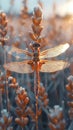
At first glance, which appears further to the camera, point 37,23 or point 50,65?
point 50,65

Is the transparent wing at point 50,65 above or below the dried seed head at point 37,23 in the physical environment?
below

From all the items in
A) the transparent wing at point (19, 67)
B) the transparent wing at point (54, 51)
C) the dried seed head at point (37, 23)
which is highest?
the dried seed head at point (37, 23)

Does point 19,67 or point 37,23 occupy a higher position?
point 37,23

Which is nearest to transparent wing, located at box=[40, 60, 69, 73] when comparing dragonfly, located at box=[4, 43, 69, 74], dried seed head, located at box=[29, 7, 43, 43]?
dragonfly, located at box=[4, 43, 69, 74]

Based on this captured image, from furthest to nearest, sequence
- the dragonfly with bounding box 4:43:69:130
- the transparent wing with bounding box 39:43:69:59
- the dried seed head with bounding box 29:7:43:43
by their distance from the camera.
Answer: the transparent wing with bounding box 39:43:69:59 → the dragonfly with bounding box 4:43:69:130 → the dried seed head with bounding box 29:7:43:43

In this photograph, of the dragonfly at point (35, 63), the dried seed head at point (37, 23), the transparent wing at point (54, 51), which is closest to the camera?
the dried seed head at point (37, 23)

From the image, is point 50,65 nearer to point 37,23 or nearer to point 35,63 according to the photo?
point 35,63

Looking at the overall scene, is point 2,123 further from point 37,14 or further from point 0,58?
point 0,58

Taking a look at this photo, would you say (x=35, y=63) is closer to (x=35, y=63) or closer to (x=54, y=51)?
(x=35, y=63)

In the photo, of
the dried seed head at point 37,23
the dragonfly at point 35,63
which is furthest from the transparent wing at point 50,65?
the dried seed head at point 37,23

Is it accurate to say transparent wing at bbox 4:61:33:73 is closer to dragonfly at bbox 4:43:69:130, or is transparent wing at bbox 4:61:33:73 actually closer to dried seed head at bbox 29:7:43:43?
dragonfly at bbox 4:43:69:130

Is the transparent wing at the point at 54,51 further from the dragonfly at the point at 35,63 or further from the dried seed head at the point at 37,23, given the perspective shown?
the dried seed head at the point at 37,23

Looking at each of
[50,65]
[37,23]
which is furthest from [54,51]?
[37,23]
